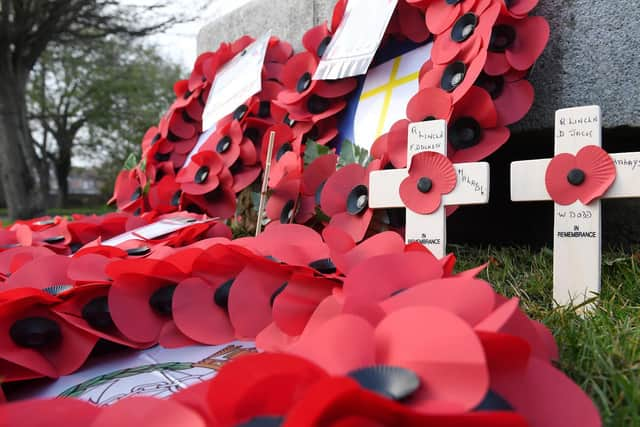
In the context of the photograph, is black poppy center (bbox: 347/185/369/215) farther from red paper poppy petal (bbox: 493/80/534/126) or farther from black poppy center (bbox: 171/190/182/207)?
black poppy center (bbox: 171/190/182/207)

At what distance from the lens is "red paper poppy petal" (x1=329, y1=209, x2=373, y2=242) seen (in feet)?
3.94

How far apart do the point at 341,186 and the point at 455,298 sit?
755 mm

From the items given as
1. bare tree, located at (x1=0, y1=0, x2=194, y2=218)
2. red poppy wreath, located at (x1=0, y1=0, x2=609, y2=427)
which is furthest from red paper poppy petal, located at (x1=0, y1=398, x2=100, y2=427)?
bare tree, located at (x1=0, y1=0, x2=194, y2=218)

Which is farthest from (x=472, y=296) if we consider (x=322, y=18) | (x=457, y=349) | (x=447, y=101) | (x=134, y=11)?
(x=134, y=11)

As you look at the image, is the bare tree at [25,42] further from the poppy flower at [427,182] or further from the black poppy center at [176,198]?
the poppy flower at [427,182]

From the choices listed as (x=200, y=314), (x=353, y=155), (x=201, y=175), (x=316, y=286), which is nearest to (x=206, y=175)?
(x=201, y=175)

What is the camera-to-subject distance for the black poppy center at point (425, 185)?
105 centimetres

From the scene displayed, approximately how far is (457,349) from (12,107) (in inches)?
265

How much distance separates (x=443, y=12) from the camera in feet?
4.43

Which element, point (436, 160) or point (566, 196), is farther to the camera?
point (436, 160)

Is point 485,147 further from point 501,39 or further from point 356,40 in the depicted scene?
point 356,40

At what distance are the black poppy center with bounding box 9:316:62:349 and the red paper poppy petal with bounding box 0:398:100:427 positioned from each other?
0.35 metres

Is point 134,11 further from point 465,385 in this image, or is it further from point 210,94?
point 465,385

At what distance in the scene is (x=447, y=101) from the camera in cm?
117
